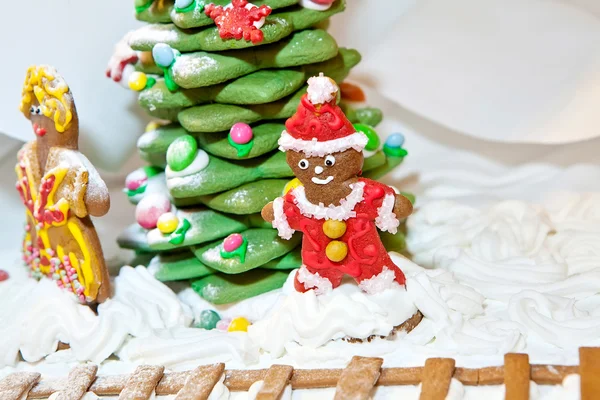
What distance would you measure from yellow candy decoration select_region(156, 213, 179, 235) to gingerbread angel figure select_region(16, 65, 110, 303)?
240 millimetres

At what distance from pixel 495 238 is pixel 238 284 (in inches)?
40.2

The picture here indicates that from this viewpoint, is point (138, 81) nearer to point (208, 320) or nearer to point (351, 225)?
point (208, 320)

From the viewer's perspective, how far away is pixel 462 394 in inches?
93.2

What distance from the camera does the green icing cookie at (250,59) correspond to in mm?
2828

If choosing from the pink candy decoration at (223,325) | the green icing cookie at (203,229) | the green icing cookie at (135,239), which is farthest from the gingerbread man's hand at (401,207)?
the green icing cookie at (135,239)

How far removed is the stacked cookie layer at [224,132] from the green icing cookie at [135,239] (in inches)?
3.0

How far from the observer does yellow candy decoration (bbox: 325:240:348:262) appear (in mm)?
2664

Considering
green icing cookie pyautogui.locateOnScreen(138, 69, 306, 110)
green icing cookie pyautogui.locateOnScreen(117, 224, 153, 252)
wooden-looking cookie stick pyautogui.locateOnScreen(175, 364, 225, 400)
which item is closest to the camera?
wooden-looking cookie stick pyautogui.locateOnScreen(175, 364, 225, 400)

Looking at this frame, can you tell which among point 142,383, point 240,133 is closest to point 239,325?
point 142,383

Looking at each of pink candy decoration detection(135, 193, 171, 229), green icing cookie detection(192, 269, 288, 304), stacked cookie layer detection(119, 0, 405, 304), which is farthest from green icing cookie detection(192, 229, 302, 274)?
pink candy decoration detection(135, 193, 171, 229)

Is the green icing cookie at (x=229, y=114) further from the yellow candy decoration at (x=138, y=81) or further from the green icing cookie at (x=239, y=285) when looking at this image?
the green icing cookie at (x=239, y=285)

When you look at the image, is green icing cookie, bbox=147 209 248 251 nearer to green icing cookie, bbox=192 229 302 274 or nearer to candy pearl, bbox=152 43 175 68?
green icing cookie, bbox=192 229 302 274

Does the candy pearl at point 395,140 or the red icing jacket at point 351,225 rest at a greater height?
the red icing jacket at point 351,225

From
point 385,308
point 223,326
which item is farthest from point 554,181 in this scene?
point 223,326
